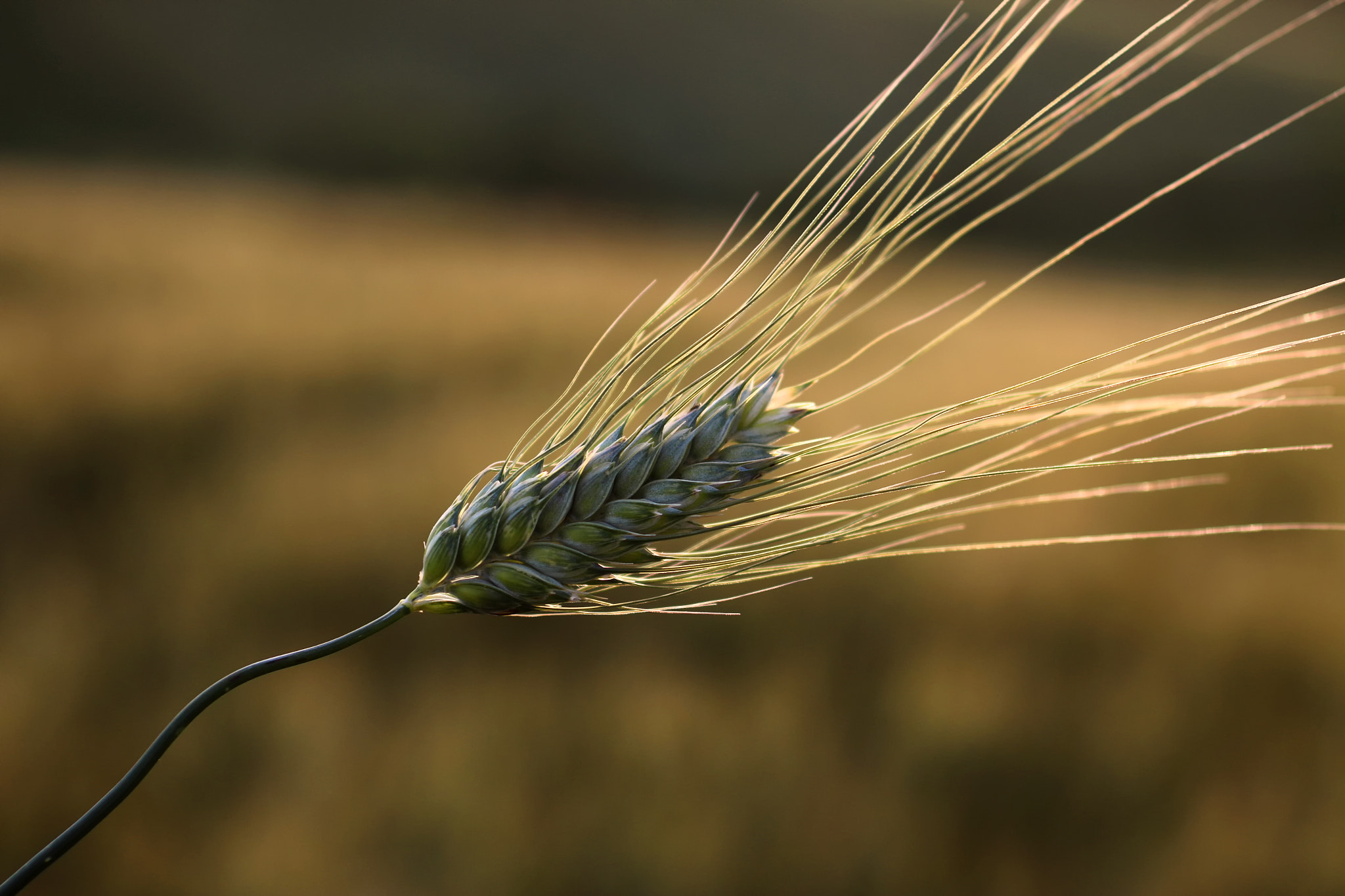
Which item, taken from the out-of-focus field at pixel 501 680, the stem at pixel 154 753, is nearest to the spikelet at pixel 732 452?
the stem at pixel 154 753

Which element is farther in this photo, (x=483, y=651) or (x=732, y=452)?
(x=483, y=651)

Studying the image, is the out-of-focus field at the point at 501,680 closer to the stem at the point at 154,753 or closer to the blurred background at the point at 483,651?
the blurred background at the point at 483,651

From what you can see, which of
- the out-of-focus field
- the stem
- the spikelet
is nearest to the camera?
the stem

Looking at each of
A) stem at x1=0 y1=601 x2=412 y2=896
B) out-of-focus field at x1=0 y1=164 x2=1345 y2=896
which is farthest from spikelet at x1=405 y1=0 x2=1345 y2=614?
out-of-focus field at x1=0 y1=164 x2=1345 y2=896

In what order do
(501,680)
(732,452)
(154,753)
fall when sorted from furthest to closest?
(501,680), (732,452), (154,753)

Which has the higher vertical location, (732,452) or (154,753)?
(732,452)

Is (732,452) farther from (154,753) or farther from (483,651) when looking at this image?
(483,651)

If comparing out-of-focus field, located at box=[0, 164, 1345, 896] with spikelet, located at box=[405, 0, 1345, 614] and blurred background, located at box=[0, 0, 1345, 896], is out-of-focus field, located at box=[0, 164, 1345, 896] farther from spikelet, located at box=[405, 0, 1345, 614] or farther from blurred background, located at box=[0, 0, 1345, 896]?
spikelet, located at box=[405, 0, 1345, 614]

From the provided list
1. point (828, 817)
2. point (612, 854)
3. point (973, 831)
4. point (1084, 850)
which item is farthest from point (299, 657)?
point (1084, 850)

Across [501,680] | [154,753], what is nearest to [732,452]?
[154,753]
